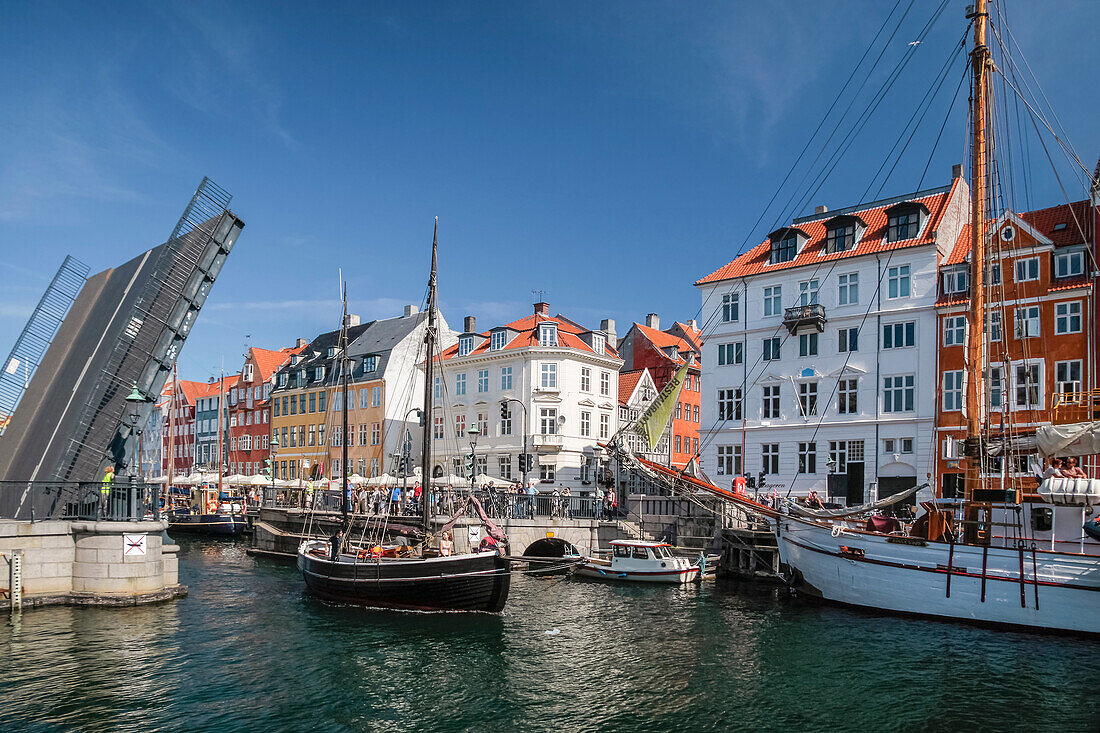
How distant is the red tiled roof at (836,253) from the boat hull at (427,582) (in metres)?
29.1

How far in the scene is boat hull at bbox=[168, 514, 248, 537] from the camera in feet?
197

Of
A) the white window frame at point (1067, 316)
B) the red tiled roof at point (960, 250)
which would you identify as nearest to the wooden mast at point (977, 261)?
the white window frame at point (1067, 316)

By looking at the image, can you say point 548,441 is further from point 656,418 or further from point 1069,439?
point 1069,439

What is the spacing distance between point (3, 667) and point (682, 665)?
1586 cm

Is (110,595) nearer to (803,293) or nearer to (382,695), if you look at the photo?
(382,695)

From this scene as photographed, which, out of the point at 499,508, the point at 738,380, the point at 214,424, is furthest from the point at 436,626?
the point at 214,424

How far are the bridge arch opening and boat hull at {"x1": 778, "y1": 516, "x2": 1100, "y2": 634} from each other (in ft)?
44.4

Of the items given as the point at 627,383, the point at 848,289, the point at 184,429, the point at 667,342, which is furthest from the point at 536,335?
the point at 184,429

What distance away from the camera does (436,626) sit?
2659 cm

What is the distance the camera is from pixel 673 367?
72312mm

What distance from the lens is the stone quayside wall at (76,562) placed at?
81.5ft

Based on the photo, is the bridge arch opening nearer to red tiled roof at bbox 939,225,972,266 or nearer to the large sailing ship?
the large sailing ship

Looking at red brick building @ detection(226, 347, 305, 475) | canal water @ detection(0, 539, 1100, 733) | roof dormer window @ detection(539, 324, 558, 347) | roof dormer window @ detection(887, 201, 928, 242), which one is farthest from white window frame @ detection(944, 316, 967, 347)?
red brick building @ detection(226, 347, 305, 475)

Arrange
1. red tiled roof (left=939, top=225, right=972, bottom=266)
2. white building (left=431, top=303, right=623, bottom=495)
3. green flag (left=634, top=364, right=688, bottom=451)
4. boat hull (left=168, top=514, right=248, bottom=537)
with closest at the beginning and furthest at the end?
1. red tiled roof (left=939, top=225, right=972, bottom=266)
2. green flag (left=634, top=364, right=688, bottom=451)
3. boat hull (left=168, top=514, right=248, bottom=537)
4. white building (left=431, top=303, right=623, bottom=495)
